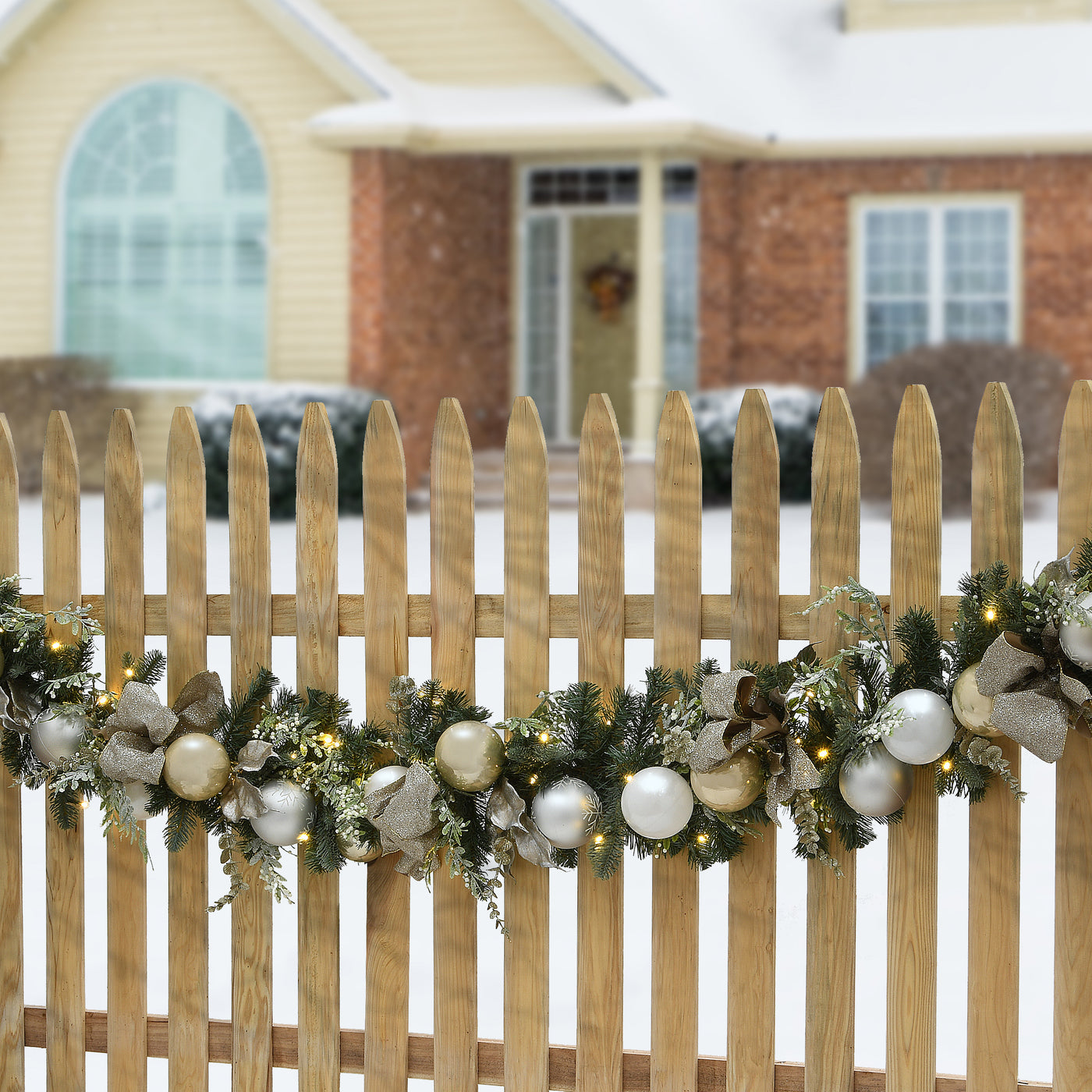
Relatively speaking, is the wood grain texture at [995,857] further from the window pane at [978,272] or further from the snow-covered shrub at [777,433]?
the window pane at [978,272]

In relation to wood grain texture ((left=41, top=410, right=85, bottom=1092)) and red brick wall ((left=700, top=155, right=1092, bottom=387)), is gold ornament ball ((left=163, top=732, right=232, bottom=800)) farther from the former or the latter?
red brick wall ((left=700, top=155, right=1092, bottom=387))

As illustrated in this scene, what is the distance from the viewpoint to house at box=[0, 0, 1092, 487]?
13.9m

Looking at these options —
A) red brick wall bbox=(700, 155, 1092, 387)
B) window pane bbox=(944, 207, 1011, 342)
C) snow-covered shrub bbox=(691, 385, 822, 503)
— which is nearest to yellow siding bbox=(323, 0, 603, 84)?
red brick wall bbox=(700, 155, 1092, 387)

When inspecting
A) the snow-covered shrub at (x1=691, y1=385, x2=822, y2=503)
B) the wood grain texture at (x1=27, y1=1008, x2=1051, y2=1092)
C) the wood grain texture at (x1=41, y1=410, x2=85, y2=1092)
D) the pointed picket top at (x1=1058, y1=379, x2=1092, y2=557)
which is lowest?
the wood grain texture at (x1=27, y1=1008, x2=1051, y2=1092)

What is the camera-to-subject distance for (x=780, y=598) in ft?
10.2

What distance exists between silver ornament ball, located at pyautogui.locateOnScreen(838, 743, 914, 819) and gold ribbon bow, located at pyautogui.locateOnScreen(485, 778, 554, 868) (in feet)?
2.04

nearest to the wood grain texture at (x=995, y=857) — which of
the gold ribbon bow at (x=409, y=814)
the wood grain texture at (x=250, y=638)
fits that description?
the gold ribbon bow at (x=409, y=814)

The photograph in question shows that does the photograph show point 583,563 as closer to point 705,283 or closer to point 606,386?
point 705,283

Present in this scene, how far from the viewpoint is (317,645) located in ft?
10.7

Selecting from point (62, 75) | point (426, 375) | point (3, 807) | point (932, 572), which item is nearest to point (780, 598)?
point (932, 572)

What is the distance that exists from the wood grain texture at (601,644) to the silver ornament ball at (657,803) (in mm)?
191

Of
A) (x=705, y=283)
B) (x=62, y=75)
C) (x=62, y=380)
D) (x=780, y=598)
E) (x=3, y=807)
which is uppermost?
(x=62, y=75)

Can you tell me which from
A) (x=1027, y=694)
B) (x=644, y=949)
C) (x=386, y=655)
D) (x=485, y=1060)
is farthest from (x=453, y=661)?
(x=644, y=949)

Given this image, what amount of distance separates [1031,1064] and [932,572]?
177 cm
